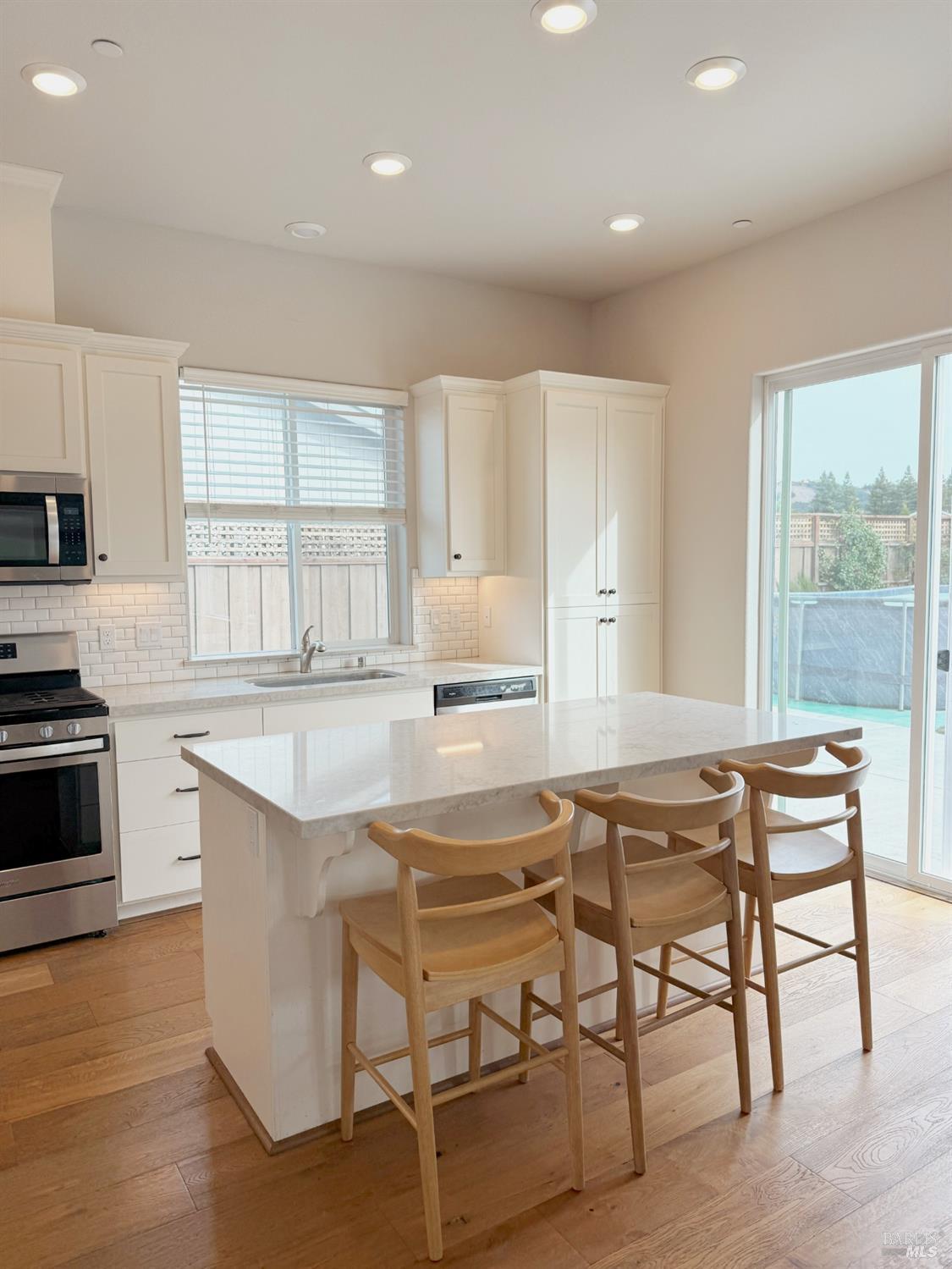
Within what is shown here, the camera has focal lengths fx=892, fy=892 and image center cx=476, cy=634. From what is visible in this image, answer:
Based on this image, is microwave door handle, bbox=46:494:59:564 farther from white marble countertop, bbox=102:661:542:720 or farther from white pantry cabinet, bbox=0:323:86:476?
white marble countertop, bbox=102:661:542:720

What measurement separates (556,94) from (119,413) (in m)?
2.15

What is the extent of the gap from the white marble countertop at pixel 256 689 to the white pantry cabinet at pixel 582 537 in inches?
11.1

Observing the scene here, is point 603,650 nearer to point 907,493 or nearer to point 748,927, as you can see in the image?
point 907,493

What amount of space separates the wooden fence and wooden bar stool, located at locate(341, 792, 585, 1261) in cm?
254

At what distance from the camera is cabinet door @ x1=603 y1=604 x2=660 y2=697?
494cm

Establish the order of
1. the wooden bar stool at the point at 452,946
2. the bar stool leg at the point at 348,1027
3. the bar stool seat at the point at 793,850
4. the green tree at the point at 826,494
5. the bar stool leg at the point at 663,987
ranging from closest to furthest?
the wooden bar stool at the point at 452,946 → the bar stool leg at the point at 348,1027 → the bar stool seat at the point at 793,850 → the bar stool leg at the point at 663,987 → the green tree at the point at 826,494

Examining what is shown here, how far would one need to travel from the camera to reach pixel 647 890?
7.49 feet

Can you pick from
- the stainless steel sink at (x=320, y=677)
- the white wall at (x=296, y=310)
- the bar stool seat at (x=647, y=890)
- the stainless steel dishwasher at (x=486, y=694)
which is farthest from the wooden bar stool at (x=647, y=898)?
the white wall at (x=296, y=310)

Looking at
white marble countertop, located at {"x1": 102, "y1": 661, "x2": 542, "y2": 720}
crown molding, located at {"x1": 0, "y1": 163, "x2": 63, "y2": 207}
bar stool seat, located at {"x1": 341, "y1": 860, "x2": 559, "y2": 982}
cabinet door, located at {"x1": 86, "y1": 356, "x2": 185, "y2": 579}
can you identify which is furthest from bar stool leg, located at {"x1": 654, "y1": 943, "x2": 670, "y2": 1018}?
crown molding, located at {"x1": 0, "y1": 163, "x2": 63, "y2": 207}

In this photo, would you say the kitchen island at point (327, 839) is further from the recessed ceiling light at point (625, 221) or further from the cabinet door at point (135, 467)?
the recessed ceiling light at point (625, 221)

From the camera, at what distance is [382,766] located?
7.44ft

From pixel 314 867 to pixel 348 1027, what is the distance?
0.43m

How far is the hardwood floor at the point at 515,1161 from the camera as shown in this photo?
74.4 inches

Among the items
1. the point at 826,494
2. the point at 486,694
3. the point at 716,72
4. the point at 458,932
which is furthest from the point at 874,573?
the point at 458,932
